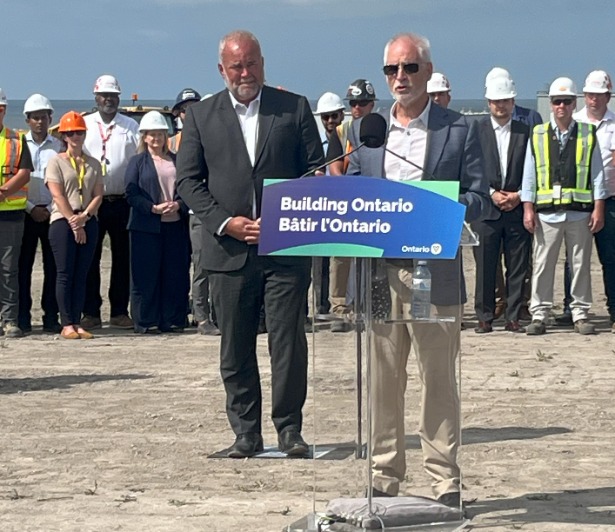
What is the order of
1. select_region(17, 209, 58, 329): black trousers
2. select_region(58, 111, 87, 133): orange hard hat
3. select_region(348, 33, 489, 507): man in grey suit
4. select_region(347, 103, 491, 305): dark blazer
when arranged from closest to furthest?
select_region(348, 33, 489, 507): man in grey suit, select_region(347, 103, 491, 305): dark blazer, select_region(58, 111, 87, 133): orange hard hat, select_region(17, 209, 58, 329): black trousers

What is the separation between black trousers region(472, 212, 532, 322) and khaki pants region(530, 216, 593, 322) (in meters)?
0.14

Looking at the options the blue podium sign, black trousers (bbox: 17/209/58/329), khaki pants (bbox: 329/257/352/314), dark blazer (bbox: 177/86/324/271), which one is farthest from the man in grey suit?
black trousers (bbox: 17/209/58/329)

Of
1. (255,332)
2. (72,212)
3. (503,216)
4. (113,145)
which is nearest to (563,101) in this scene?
(503,216)

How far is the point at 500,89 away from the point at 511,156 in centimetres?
71

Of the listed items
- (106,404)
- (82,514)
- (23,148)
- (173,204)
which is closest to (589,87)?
(173,204)

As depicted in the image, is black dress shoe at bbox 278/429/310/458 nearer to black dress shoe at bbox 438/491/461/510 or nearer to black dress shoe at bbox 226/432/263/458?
black dress shoe at bbox 226/432/263/458

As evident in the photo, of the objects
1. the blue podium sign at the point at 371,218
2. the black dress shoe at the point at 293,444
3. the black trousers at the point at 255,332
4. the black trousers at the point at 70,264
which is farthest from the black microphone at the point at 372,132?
the black trousers at the point at 70,264

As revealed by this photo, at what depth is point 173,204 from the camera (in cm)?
1541

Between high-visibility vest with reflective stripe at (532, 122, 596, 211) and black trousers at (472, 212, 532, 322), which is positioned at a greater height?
high-visibility vest with reflective stripe at (532, 122, 596, 211)

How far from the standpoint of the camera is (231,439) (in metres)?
9.73

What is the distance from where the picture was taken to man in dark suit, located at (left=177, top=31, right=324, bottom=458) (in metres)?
9.01

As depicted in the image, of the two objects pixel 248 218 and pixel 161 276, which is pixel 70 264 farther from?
pixel 248 218

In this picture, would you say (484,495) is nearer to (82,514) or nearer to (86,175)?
(82,514)

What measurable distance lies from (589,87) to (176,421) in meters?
7.02
